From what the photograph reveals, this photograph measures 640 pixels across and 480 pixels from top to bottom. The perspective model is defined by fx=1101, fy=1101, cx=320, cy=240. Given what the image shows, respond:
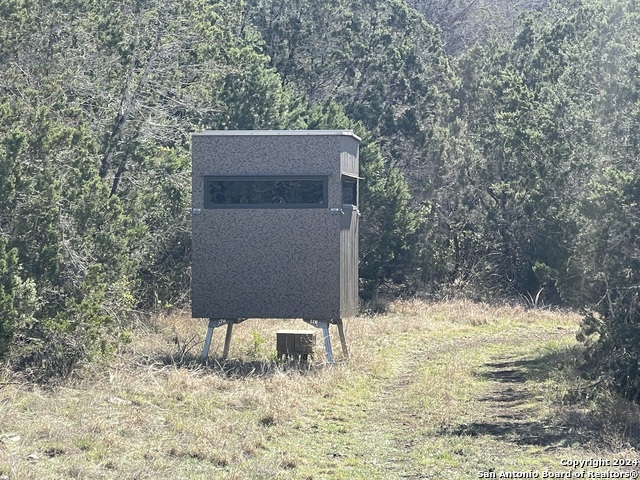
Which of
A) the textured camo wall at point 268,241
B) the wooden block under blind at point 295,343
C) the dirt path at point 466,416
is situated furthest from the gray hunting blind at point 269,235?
the dirt path at point 466,416

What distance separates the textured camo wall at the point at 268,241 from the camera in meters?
15.7

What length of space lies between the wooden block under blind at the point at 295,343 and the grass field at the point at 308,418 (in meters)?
0.27

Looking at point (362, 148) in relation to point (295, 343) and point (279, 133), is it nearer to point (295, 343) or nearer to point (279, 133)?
point (279, 133)

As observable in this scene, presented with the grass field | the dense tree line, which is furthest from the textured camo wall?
the dense tree line

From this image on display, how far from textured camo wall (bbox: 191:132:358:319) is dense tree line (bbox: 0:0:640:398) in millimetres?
1540

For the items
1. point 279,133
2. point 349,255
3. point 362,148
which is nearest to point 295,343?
point 349,255

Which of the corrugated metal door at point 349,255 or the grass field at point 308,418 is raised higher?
the corrugated metal door at point 349,255

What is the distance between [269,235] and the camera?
15.9 metres

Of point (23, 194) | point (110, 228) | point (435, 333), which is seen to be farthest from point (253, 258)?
point (435, 333)

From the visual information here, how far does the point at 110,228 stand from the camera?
16703mm

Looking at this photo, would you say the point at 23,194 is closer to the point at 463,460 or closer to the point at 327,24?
the point at 463,460

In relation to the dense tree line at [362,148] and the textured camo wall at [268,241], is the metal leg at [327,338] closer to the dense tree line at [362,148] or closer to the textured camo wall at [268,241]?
the textured camo wall at [268,241]

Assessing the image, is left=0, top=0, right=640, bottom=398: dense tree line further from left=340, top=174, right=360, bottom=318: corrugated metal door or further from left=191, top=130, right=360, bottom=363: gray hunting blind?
left=340, top=174, right=360, bottom=318: corrugated metal door

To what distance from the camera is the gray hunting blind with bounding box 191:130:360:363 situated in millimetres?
15734
